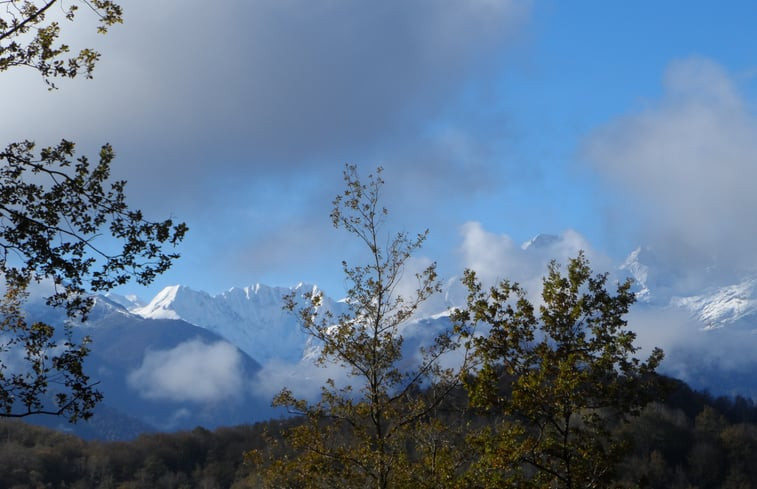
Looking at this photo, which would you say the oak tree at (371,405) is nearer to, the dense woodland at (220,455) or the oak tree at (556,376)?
the oak tree at (556,376)

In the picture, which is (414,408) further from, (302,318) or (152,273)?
(152,273)

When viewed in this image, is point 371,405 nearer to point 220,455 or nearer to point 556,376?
point 556,376

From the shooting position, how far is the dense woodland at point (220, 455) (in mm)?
114062

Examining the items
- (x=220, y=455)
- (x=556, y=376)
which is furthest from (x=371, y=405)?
(x=220, y=455)

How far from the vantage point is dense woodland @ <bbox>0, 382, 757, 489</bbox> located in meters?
114

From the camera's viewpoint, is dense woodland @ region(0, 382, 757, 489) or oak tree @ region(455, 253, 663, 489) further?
dense woodland @ region(0, 382, 757, 489)

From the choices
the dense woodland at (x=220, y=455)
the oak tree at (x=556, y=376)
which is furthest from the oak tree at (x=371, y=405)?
the dense woodland at (x=220, y=455)

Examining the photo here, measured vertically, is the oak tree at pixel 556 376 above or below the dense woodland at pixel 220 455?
below

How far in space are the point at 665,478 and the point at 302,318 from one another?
4177 inches

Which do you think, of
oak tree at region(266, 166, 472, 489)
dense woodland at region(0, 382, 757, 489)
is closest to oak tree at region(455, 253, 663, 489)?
oak tree at region(266, 166, 472, 489)

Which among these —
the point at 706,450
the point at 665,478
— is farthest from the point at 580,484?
the point at 706,450

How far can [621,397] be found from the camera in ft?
51.5

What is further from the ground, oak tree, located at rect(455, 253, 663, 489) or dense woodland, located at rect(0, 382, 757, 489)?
dense woodland, located at rect(0, 382, 757, 489)

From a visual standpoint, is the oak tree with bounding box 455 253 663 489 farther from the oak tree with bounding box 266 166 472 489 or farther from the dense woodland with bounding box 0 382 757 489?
the dense woodland with bounding box 0 382 757 489
